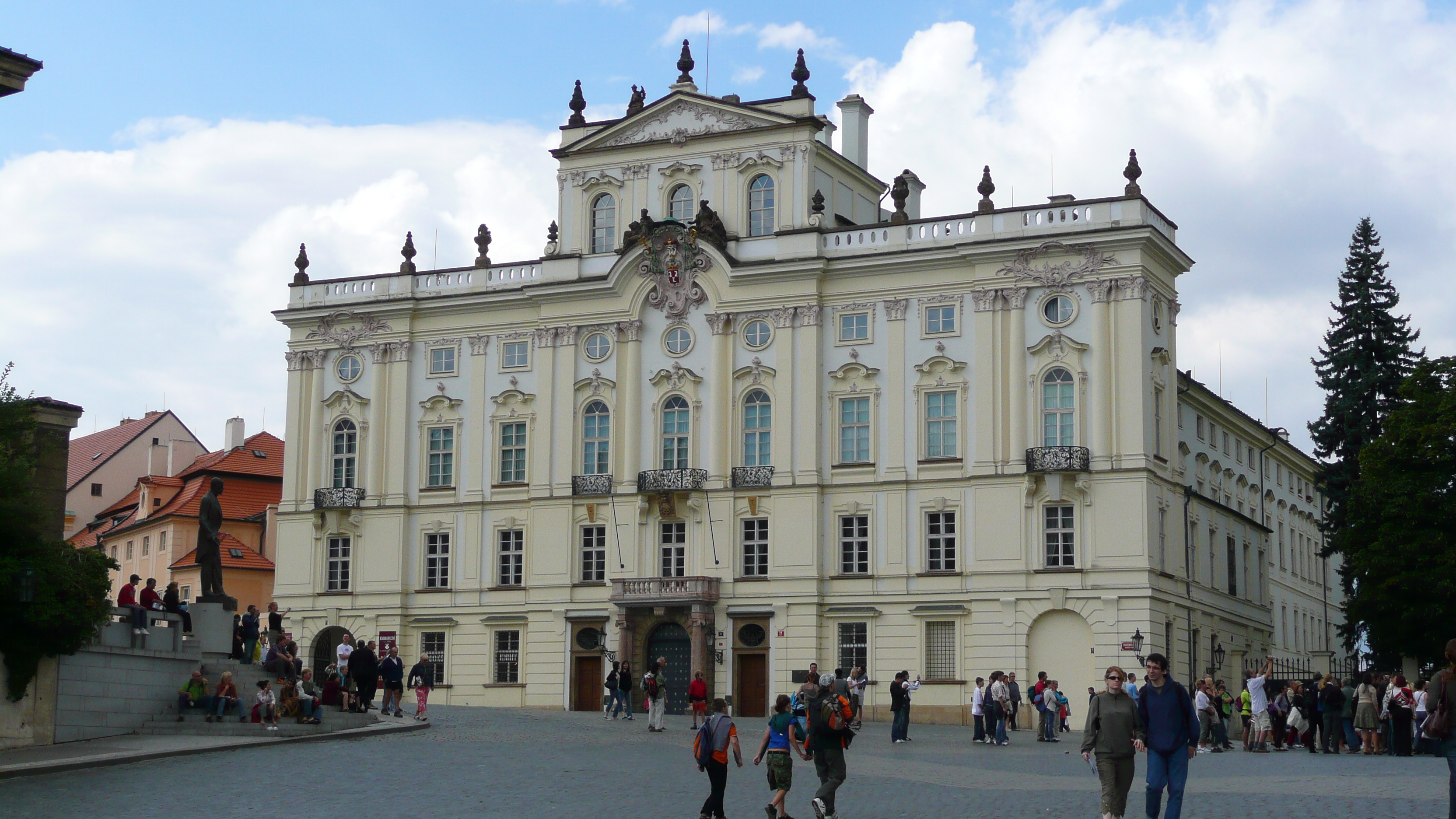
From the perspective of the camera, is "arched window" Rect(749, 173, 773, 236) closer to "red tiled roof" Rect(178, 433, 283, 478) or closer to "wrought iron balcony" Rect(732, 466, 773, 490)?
"wrought iron balcony" Rect(732, 466, 773, 490)

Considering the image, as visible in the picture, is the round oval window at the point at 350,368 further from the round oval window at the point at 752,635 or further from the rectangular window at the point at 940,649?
the rectangular window at the point at 940,649

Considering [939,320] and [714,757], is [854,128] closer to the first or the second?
[939,320]

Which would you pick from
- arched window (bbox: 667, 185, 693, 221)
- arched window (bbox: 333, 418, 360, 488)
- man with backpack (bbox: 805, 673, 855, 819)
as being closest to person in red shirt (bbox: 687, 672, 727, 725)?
man with backpack (bbox: 805, 673, 855, 819)

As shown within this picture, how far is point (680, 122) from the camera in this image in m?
64.8

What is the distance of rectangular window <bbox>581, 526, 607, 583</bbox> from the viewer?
6347 cm

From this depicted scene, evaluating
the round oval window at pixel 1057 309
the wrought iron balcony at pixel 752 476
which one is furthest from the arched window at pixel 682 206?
the round oval window at pixel 1057 309

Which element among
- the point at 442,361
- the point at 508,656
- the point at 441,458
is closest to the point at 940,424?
the point at 508,656

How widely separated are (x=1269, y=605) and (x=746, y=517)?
22.9 m

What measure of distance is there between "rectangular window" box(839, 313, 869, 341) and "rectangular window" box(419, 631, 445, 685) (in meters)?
17.4

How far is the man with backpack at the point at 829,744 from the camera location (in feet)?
78.0

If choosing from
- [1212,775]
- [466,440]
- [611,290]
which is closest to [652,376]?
[611,290]

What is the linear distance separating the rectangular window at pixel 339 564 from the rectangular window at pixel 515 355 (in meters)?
8.52

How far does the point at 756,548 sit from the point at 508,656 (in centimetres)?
968

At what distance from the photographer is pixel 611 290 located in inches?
2530
